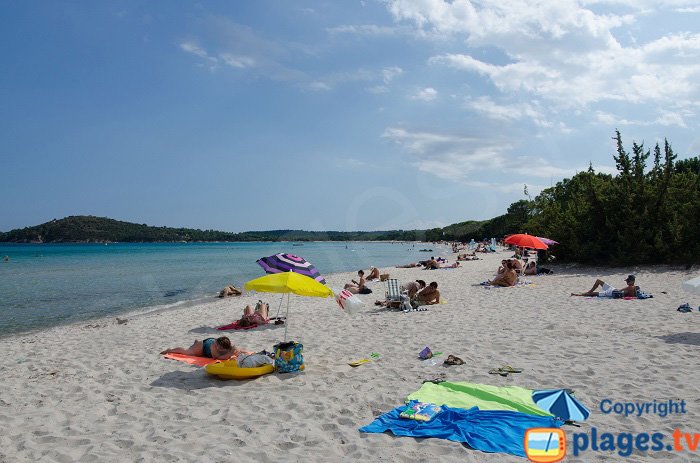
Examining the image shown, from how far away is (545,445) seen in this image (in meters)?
3.85

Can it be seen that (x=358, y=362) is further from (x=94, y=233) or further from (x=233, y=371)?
(x=94, y=233)

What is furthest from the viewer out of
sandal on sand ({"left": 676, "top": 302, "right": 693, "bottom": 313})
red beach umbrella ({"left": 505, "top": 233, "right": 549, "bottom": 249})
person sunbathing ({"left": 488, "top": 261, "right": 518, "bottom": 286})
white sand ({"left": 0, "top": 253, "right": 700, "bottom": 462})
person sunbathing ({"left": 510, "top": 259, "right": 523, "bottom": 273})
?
person sunbathing ({"left": 510, "top": 259, "right": 523, "bottom": 273})

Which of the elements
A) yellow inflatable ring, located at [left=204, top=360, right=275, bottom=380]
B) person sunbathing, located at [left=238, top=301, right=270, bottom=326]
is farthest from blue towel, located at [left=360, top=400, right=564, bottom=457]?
person sunbathing, located at [left=238, top=301, right=270, bottom=326]

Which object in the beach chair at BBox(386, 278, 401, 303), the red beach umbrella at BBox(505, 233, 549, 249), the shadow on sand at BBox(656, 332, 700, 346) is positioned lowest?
the shadow on sand at BBox(656, 332, 700, 346)

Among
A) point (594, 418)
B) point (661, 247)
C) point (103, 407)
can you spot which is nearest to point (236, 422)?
point (103, 407)

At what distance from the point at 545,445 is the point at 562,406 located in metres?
0.56

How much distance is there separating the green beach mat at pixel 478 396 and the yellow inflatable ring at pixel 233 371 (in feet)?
7.19

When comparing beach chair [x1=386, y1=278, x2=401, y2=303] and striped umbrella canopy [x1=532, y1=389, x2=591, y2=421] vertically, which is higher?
beach chair [x1=386, y1=278, x2=401, y2=303]

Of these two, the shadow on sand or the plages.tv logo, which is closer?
the plages.tv logo

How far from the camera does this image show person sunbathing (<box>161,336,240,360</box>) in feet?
23.0

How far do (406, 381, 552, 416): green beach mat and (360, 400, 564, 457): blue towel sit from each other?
Result: 156 millimetres

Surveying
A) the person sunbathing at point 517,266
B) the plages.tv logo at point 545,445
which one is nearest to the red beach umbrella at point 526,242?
the person sunbathing at point 517,266

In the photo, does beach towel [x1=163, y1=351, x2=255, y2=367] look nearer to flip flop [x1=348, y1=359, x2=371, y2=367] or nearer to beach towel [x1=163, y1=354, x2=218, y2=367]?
beach towel [x1=163, y1=354, x2=218, y2=367]

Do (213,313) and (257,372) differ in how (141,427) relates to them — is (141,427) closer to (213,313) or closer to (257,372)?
(257,372)
